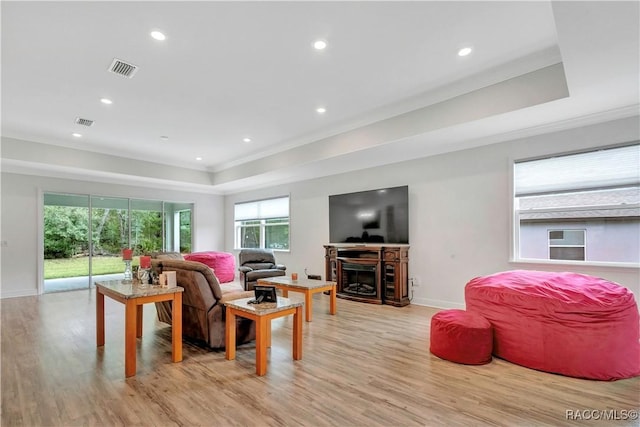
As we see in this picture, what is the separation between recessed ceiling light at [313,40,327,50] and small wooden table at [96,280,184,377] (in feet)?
9.06

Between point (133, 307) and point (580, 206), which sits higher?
point (580, 206)

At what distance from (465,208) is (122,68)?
5.03 m

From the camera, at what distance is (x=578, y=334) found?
107 inches

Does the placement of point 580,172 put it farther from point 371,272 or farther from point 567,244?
point 371,272

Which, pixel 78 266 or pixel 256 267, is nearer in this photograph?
pixel 256 267

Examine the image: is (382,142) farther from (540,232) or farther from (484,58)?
(540,232)

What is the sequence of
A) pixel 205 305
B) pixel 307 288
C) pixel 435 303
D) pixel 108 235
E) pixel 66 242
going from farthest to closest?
pixel 108 235 → pixel 66 242 → pixel 435 303 → pixel 307 288 → pixel 205 305

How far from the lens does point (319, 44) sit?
3.07m

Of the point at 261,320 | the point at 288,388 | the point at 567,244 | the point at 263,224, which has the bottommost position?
the point at 288,388

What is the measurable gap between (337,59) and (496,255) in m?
3.62

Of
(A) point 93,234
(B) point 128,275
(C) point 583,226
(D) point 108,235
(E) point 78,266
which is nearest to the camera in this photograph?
(B) point 128,275

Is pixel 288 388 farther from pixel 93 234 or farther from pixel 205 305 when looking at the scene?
pixel 93 234

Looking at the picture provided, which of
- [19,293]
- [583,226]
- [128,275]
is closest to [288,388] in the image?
[128,275]

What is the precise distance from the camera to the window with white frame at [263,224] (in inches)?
327
